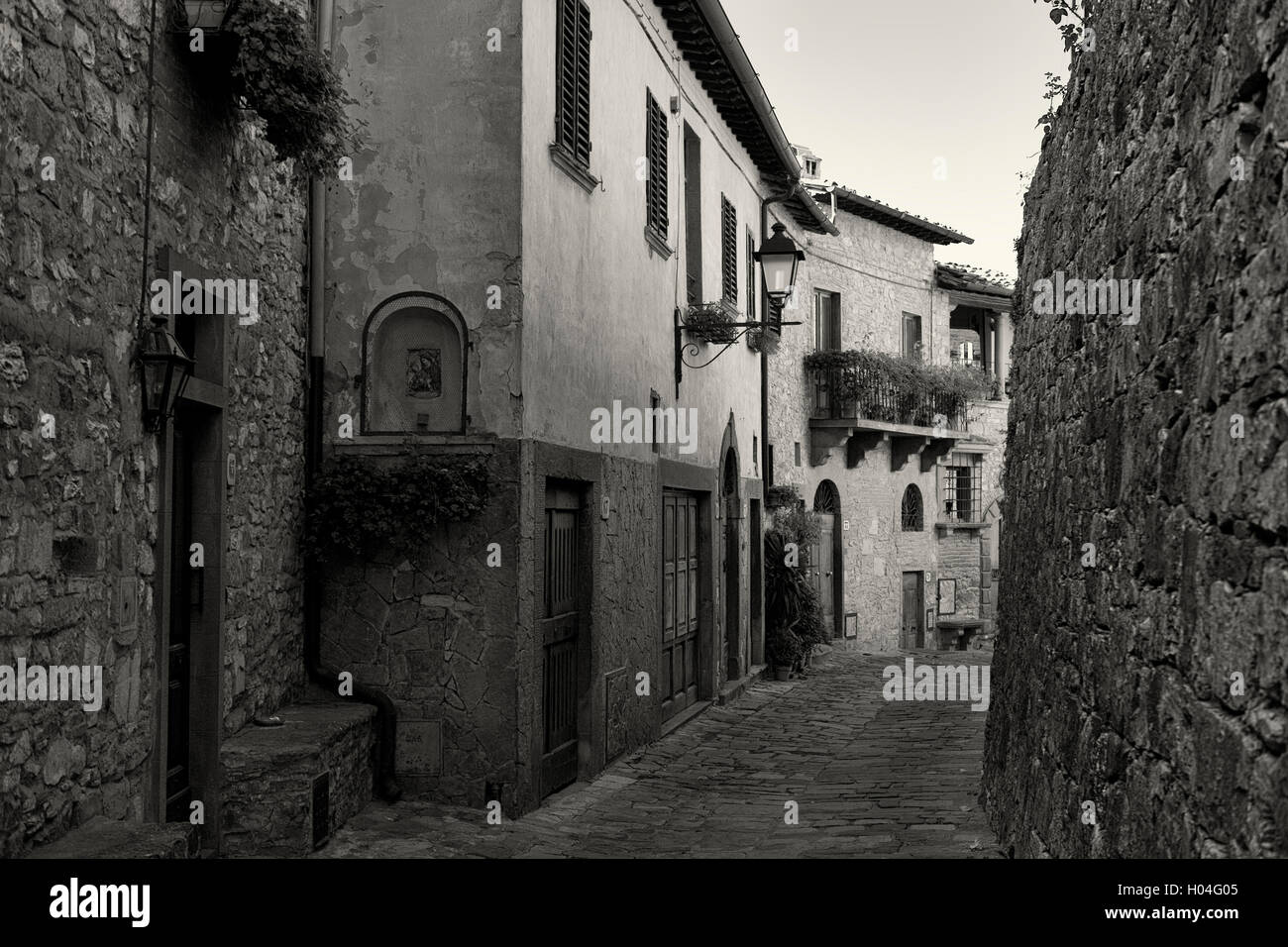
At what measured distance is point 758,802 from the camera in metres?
8.59

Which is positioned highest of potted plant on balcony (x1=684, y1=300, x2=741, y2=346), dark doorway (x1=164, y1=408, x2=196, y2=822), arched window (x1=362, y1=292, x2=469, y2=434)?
potted plant on balcony (x1=684, y1=300, x2=741, y2=346)

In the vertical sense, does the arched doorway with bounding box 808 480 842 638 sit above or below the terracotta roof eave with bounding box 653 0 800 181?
below

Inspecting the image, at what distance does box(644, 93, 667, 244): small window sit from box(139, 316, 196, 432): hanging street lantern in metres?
6.18

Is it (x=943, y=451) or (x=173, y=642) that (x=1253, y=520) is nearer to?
(x=173, y=642)

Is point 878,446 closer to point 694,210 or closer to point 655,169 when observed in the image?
point 694,210

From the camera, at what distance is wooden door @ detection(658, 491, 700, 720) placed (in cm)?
1161

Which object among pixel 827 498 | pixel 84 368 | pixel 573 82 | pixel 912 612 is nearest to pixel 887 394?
pixel 827 498

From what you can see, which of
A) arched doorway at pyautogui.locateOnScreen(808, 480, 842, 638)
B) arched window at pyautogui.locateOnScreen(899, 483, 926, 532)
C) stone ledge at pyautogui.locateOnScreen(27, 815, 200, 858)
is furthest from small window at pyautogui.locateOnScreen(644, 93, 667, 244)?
arched window at pyautogui.locateOnScreen(899, 483, 926, 532)

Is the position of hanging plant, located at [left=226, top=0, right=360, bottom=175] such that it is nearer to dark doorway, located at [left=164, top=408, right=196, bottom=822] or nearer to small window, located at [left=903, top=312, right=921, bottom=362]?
dark doorway, located at [left=164, top=408, right=196, bottom=822]

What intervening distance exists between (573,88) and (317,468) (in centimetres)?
311

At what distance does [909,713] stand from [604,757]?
4.61 m

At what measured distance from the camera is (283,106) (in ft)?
19.0

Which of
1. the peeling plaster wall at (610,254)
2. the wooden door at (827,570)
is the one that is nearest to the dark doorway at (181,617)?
the peeling plaster wall at (610,254)

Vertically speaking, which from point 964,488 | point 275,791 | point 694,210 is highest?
point 694,210
